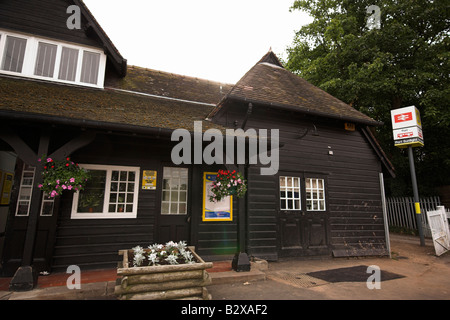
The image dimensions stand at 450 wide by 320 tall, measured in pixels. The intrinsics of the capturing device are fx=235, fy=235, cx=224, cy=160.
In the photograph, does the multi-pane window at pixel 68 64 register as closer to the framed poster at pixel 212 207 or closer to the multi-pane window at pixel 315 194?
the framed poster at pixel 212 207

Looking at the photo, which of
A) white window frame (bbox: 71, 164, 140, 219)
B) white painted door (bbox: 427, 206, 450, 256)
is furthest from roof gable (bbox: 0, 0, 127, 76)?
white painted door (bbox: 427, 206, 450, 256)

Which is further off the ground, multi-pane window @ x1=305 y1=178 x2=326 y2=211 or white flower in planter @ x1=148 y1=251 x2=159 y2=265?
multi-pane window @ x1=305 y1=178 x2=326 y2=211

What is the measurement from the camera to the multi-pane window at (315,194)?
24.1 feet

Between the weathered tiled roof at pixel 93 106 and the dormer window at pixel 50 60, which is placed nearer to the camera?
the weathered tiled roof at pixel 93 106

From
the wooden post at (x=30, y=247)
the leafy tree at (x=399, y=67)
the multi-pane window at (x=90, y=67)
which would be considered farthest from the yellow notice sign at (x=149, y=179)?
the leafy tree at (x=399, y=67)

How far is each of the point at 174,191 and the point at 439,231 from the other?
9033 mm

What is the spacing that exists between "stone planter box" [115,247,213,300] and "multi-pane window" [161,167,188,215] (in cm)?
249

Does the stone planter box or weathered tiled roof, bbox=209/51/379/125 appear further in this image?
weathered tiled roof, bbox=209/51/379/125

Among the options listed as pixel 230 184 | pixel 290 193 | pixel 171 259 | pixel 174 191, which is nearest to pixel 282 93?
pixel 290 193

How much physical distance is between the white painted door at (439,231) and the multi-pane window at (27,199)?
1068cm

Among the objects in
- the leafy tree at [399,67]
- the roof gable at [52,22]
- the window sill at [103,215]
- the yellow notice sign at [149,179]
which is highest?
the leafy tree at [399,67]

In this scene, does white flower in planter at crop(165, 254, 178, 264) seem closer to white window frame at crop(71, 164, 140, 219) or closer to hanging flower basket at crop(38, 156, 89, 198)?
hanging flower basket at crop(38, 156, 89, 198)

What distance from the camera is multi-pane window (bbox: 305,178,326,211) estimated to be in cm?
734
